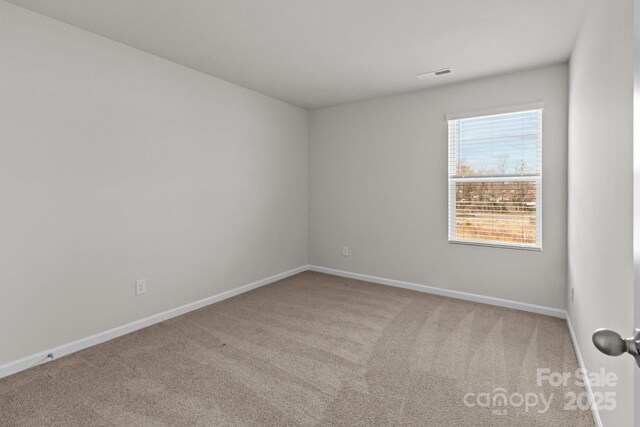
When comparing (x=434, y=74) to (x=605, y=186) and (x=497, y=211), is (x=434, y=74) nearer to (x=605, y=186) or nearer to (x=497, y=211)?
(x=497, y=211)

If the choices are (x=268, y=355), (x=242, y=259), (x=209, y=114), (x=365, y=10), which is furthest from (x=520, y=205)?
(x=209, y=114)

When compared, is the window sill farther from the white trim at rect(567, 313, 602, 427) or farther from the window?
the white trim at rect(567, 313, 602, 427)

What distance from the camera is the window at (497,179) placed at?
11.0 ft

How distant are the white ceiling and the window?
1.68 feet

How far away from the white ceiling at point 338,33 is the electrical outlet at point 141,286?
2032 millimetres

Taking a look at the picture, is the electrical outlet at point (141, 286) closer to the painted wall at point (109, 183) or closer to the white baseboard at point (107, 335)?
the painted wall at point (109, 183)

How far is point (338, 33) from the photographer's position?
2.59m

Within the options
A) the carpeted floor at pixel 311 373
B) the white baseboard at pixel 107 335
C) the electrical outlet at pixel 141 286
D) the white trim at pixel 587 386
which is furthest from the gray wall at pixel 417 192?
the electrical outlet at pixel 141 286

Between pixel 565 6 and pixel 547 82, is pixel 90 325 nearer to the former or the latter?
pixel 565 6

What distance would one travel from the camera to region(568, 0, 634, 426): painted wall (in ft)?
3.98

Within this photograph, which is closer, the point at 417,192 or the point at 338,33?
the point at 338,33

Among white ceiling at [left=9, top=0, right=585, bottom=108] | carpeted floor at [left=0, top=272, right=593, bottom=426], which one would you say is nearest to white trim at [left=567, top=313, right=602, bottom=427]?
carpeted floor at [left=0, top=272, right=593, bottom=426]

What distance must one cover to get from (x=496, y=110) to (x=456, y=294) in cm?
203

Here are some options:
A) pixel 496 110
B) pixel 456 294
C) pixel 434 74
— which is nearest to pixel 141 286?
pixel 456 294
